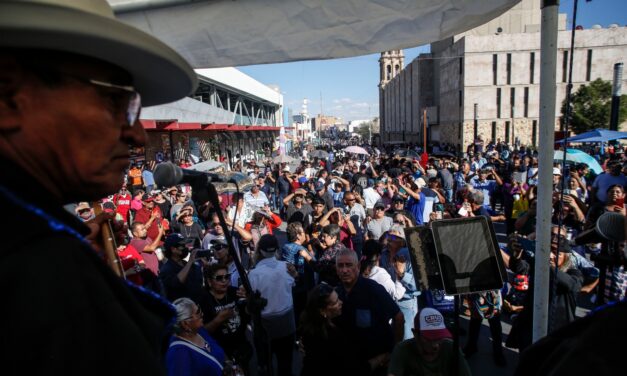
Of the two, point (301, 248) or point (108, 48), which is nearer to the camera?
point (108, 48)

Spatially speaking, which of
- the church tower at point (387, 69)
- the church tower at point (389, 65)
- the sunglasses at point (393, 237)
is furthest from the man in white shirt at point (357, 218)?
the church tower at point (389, 65)

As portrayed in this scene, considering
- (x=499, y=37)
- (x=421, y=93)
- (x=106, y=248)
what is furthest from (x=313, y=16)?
(x=421, y=93)

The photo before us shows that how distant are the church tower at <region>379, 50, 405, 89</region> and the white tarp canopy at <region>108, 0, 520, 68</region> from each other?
96.7m

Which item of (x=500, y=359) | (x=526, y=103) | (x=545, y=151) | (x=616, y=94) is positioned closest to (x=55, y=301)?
(x=545, y=151)

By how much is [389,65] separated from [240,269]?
330 feet

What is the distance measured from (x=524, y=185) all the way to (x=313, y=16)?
34.0 ft

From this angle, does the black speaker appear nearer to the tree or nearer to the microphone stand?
the microphone stand

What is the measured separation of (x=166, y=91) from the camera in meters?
1.01

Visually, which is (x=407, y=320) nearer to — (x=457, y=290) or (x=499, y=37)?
(x=457, y=290)

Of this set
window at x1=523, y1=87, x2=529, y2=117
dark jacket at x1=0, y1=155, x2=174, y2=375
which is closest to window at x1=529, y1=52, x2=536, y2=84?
window at x1=523, y1=87, x2=529, y2=117

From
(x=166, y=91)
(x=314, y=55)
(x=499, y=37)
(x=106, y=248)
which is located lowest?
(x=106, y=248)

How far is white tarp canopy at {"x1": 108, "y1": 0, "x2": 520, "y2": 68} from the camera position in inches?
69.6

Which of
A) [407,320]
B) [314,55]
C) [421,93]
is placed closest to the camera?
[314,55]

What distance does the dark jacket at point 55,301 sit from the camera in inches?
21.4
